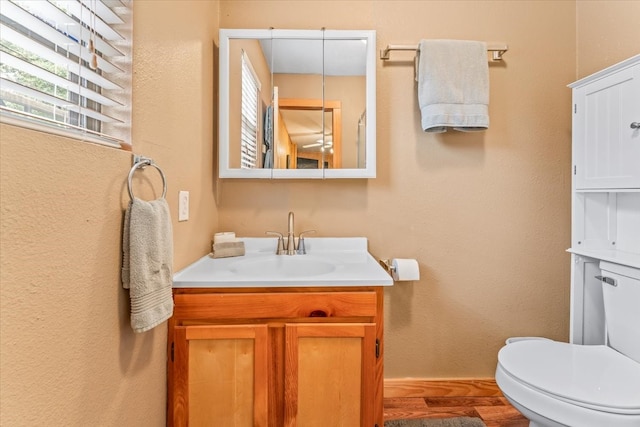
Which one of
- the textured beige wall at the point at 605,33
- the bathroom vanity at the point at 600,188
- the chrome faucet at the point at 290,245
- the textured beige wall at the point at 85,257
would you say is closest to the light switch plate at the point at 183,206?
the textured beige wall at the point at 85,257

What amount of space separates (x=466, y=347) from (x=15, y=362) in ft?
6.13

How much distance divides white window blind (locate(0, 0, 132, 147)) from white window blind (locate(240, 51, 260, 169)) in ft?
2.42

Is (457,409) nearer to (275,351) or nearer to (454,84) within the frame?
(275,351)

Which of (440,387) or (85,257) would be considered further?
(440,387)

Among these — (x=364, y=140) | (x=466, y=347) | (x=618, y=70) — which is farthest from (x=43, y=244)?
(x=618, y=70)

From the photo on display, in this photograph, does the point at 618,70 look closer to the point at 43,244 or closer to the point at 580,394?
the point at 580,394

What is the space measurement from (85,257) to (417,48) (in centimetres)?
171

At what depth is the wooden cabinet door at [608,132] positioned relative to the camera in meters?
1.27

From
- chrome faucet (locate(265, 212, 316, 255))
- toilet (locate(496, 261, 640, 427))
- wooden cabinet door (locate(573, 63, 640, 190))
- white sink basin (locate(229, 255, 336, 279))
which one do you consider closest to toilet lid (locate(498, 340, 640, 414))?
toilet (locate(496, 261, 640, 427))

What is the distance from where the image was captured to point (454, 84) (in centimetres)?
161

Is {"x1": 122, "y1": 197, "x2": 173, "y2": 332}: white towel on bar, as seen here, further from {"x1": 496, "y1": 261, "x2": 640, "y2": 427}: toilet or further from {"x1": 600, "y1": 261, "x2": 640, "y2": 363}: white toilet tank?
{"x1": 600, "y1": 261, "x2": 640, "y2": 363}: white toilet tank

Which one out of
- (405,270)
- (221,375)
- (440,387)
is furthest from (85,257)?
(440,387)

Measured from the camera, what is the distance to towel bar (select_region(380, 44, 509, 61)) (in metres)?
1.69

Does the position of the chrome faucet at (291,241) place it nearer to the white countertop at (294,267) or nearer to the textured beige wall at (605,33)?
the white countertop at (294,267)
